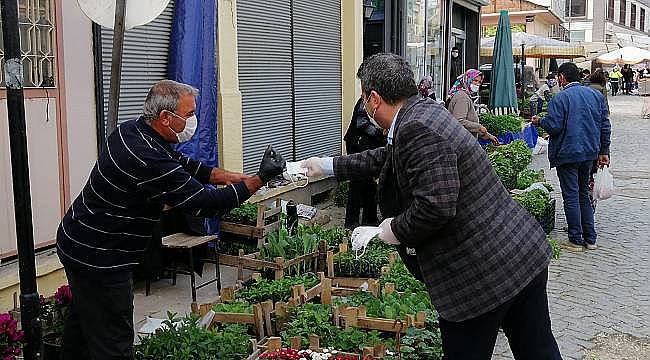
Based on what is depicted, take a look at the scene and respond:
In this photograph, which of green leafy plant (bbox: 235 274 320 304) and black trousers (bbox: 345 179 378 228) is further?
black trousers (bbox: 345 179 378 228)

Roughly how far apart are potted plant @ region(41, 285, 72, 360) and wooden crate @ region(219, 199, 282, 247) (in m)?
2.60

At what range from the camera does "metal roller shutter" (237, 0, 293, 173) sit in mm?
8633

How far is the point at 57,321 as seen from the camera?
4.44m

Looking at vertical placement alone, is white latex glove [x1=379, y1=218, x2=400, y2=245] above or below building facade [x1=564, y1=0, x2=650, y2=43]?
below

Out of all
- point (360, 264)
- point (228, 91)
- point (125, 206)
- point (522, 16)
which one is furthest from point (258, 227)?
point (522, 16)

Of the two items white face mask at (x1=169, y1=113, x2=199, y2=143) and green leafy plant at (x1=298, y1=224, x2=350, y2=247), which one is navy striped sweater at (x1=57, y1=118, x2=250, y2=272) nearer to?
white face mask at (x1=169, y1=113, x2=199, y2=143)

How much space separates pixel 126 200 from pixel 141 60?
3.35m

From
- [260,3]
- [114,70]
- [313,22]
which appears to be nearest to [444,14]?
[313,22]

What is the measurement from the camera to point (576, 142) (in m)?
8.21

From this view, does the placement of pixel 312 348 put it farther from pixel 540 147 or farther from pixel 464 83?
pixel 540 147

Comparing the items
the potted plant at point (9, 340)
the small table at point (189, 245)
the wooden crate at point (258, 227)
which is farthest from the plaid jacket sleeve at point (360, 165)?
the wooden crate at point (258, 227)

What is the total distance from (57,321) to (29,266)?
3.59 ft

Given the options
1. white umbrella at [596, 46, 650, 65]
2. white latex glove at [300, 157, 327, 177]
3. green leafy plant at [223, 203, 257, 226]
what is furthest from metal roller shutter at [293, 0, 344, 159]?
white umbrella at [596, 46, 650, 65]

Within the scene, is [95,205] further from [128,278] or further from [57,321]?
[57,321]
